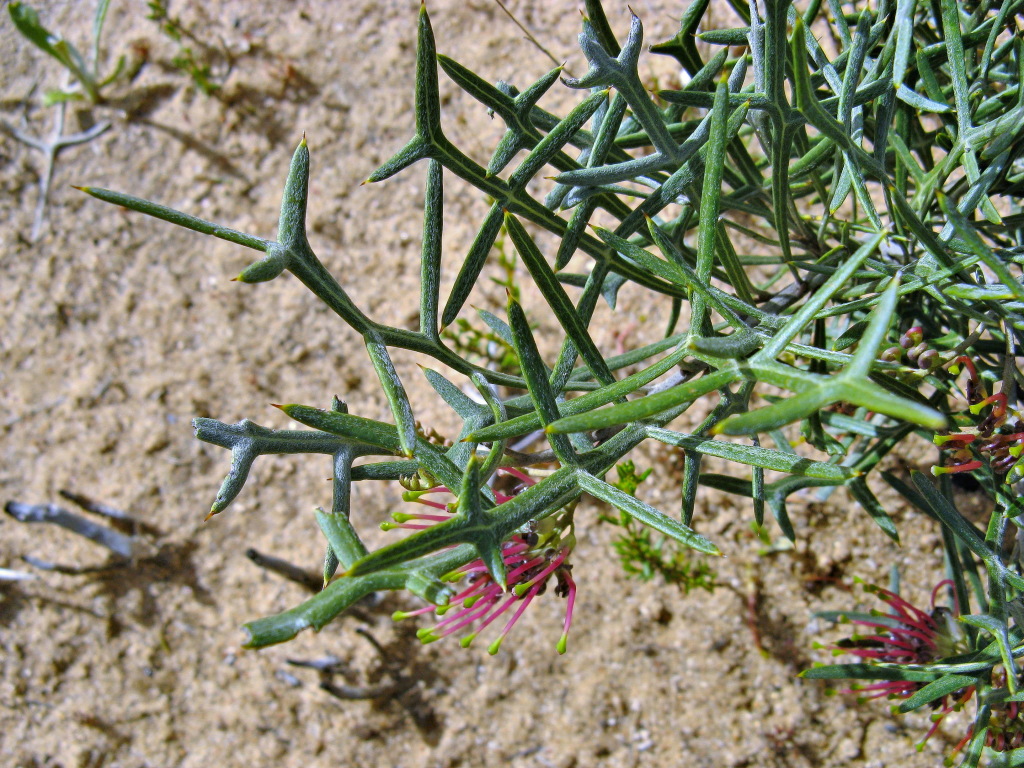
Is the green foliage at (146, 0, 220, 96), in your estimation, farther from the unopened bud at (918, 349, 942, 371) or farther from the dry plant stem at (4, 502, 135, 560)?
the unopened bud at (918, 349, 942, 371)

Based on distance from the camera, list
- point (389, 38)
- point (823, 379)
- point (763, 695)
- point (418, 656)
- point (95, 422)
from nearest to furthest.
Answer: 1. point (823, 379)
2. point (763, 695)
3. point (418, 656)
4. point (95, 422)
5. point (389, 38)

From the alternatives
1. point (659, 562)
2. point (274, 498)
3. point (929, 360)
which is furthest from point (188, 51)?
point (929, 360)

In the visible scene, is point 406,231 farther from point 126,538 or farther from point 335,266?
point 126,538

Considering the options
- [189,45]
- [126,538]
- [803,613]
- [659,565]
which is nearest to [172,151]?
[189,45]

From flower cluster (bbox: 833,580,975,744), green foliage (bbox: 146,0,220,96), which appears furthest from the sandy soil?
flower cluster (bbox: 833,580,975,744)

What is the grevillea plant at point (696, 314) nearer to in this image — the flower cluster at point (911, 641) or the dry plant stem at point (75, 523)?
the flower cluster at point (911, 641)
